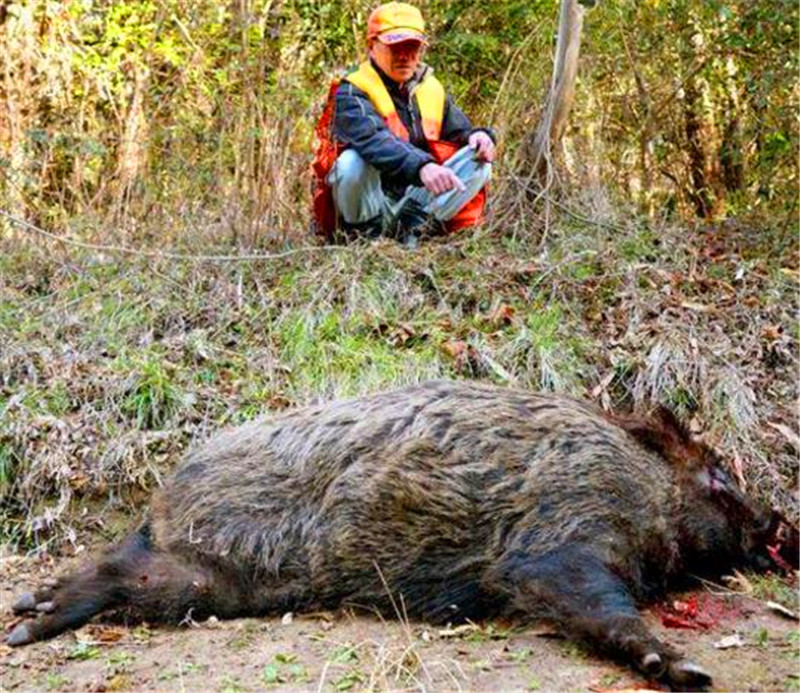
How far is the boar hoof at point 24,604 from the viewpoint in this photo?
4.99 metres

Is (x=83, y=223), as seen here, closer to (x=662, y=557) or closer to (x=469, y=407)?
(x=469, y=407)

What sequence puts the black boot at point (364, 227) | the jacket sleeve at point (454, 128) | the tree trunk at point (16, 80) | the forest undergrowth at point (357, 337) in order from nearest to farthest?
the forest undergrowth at point (357, 337)
the black boot at point (364, 227)
the jacket sleeve at point (454, 128)
the tree trunk at point (16, 80)

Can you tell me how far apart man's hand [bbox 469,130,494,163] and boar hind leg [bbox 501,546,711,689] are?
385 cm

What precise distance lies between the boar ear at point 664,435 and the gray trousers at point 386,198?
3.06 m

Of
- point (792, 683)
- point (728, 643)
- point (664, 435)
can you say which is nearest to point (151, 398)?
point (664, 435)

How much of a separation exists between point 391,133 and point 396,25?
2.15 feet

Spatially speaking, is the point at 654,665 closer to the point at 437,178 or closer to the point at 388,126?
the point at 437,178

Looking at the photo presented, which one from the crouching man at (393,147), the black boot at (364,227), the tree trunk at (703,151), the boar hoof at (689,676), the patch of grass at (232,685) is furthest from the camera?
the tree trunk at (703,151)

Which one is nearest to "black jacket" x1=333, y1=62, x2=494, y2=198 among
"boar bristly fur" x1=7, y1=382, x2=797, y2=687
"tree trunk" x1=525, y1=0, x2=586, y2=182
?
"tree trunk" x1=525, y1=0, x2=586, y2=182

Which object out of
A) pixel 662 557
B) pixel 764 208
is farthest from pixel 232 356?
pixel 764 208

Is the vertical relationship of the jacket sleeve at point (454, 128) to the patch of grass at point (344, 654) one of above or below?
above

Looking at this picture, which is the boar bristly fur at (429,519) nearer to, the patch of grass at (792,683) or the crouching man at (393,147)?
the patch of grass at (792,683)

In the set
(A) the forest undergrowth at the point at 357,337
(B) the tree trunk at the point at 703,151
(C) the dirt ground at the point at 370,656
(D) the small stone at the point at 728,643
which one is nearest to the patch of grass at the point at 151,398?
(A) the forest undergrowth at the point at 357,337

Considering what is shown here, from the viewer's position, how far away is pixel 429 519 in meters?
→ 4.71
